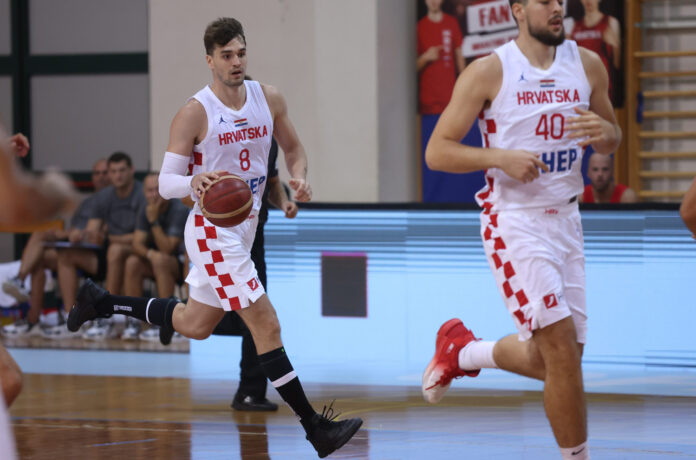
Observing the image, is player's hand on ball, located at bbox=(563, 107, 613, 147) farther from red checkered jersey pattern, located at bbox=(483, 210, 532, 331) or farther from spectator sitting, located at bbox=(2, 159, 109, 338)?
spectator sitting, located at bbox=(2, 159, 109, 338)

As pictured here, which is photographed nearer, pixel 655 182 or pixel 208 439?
pixel 208 439

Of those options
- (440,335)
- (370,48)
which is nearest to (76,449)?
(440,335)

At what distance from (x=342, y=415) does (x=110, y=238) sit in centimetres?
511

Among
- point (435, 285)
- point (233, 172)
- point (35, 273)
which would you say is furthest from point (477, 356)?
point (35, 273)

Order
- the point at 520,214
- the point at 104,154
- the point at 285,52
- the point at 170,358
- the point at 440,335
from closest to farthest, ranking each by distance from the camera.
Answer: the point at 520,214, the point at 440,335, the point at 170,358, the point at 285,52, the point at 104,154

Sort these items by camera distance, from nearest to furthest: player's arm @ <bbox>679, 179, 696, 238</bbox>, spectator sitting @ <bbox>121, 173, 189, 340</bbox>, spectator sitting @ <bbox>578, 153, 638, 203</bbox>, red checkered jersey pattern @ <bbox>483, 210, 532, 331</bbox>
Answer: player's arm @ <bbox>679, 179, 696, 238</bbox>
red checkered jersey pattern @ <bbox>483, 210, 532, 331</bbox>
spectator sitting @ <bbox>578, 153, 638, 203</bbox>
spectator sitting @ <bbox>121, 173, 189, 340</bbox>

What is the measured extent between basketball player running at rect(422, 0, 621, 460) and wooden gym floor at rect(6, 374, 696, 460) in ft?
3.91

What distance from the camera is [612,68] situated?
11602 millimetres

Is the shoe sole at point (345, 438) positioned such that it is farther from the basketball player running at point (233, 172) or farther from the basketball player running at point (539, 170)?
the basketball player running at point (539, 170)

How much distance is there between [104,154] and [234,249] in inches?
358

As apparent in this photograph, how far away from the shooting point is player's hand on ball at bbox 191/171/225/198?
5477 millimetres

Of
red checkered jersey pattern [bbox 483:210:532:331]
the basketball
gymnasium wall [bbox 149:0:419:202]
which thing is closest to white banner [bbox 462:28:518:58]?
gymnasium wall [bbox 149:0:419:202]

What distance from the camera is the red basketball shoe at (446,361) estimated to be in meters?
5.39

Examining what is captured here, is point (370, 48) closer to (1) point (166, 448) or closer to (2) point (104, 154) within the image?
(2) point (104, 154)
